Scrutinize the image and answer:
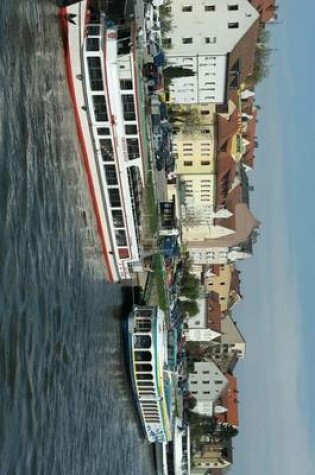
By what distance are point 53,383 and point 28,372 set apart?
477 cm

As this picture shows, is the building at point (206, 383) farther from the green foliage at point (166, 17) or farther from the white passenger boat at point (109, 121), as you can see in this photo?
the white passenger boat at point (109, 121)

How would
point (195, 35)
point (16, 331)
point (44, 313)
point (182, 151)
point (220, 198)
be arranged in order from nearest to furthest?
point (16, 331)
point (44, 313)
point (195, 35)
point (182, 151)
point (220, 198)

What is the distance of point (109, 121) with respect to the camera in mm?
44562

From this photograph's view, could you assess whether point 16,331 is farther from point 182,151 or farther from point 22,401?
point 182,151

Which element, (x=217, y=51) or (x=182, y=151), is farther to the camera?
(x=182, y=151)

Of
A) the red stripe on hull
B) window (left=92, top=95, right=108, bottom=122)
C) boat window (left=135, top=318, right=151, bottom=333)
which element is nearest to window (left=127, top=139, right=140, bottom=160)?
the red stripe on hull

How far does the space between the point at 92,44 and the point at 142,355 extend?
2442 centimetres

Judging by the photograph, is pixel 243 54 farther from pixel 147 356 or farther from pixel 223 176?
pixel 147 356

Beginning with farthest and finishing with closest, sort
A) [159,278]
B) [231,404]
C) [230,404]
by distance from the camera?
[231,404]
[230,404]
[159,278]

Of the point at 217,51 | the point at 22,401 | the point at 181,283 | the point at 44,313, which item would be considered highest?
the point at 217,51

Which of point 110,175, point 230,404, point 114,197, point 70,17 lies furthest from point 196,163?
point 230,404

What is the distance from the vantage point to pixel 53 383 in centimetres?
3350

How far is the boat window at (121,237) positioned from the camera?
50906 mm

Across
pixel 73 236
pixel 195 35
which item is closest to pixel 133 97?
pixel 73 236
